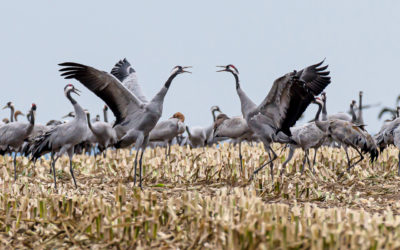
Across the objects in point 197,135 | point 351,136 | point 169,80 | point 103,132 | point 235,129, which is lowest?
point 351,136

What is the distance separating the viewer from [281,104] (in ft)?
27.2

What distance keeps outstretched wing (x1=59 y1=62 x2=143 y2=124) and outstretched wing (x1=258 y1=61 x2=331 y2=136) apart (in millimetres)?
2090

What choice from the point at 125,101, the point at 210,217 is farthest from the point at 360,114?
the point at 210,217

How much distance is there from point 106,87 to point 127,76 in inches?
88.9

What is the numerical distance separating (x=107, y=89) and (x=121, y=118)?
71 centimetres

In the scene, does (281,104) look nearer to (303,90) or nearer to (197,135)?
(303,90)

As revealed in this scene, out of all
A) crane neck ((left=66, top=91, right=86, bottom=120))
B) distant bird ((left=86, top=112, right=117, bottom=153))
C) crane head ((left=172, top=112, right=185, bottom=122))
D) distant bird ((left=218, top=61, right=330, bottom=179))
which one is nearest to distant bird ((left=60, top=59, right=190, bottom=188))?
crane neck ((left=66, top=91, right=86, bottom=120))

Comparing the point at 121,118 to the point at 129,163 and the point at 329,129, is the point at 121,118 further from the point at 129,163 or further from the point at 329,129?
the point at 329,129

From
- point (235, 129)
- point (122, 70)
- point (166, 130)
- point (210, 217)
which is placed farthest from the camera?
point (166, 130)

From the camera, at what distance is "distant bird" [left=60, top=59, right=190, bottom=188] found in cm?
793

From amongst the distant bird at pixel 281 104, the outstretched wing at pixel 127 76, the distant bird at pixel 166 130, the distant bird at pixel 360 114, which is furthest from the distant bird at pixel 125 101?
the distant bird at pixel 360 114

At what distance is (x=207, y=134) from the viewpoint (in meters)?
20.0

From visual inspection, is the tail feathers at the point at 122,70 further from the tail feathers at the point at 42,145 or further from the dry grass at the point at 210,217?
the dry grass at the point at 210,217

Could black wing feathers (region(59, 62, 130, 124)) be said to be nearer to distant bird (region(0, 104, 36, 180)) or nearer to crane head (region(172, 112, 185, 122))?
distant bird (region(0, 104, 36, 180))
